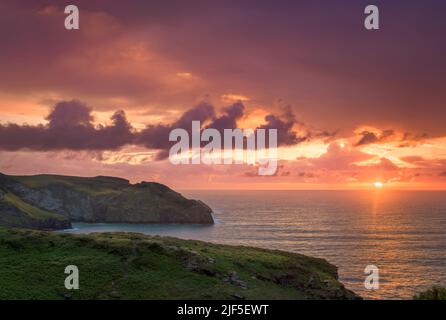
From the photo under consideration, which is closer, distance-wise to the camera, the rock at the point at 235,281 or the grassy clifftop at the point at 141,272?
the grassy clifftop at the point at 141,272

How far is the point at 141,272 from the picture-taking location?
63.4 meters

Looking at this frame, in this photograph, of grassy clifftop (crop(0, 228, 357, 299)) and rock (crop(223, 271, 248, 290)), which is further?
rock (crop(223, 271, 248, 290))

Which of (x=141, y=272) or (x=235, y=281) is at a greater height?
(x=141, y=272)

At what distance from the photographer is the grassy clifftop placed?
58.1 metres

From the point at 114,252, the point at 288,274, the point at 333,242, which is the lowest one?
the point at 333,242

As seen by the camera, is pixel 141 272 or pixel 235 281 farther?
pixel 235 281

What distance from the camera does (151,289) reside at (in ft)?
192

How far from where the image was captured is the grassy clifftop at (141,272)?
5807cm

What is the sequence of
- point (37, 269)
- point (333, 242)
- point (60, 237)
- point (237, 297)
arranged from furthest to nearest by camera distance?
point (333, 242)
point (60, 237)
point (37, 269)
point (237, 297)

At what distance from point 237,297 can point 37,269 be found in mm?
29365
